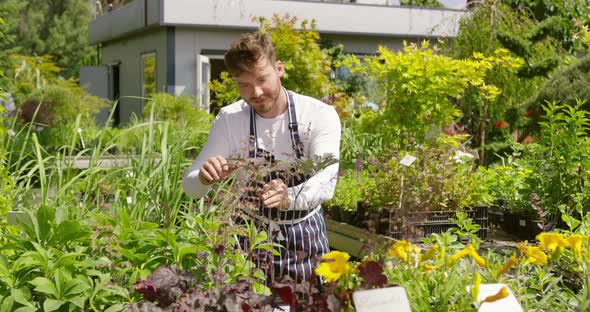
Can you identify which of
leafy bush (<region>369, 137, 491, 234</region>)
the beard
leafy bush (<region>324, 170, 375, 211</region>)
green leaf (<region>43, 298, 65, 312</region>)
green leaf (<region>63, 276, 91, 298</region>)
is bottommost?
leafy bush (<region>324, 170, 375, 211</region>)

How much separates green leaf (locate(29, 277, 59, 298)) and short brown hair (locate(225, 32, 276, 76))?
0.98m

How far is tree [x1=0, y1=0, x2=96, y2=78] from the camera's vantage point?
3578cm

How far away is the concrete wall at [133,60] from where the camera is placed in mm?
13453

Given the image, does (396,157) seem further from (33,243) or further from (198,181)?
(33,243)

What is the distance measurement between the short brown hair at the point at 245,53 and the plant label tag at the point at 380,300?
126 centimetres

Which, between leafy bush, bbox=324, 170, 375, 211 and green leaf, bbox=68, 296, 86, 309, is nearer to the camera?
green leaf, bbox=68, 296, 86, 309

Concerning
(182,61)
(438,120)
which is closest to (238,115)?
(438,120)

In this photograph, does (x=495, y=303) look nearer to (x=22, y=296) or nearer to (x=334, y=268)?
(x=334, y=268)

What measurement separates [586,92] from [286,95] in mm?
2679

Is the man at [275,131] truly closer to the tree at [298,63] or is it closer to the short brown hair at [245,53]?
the short brown hair at [245,53]

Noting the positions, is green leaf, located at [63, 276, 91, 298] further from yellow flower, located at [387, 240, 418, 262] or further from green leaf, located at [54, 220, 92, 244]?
yellow flower, located at [387, 240, 418, 262]

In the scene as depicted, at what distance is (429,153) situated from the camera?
12.4 feet

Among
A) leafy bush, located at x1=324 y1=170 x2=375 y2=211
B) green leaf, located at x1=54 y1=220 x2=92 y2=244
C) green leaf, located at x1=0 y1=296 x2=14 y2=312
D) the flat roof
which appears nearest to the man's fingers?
green leaf, located at x1=54 y1=220 x2=92 y2=244

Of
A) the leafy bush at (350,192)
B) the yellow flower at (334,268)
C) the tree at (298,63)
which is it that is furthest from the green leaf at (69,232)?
the tree at (298,63)
